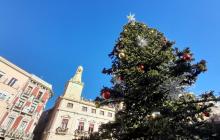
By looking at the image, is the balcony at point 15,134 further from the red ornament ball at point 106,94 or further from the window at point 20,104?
the red ornament ball at point 106,94

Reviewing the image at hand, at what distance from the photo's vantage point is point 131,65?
903 cm

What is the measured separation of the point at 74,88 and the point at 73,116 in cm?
640

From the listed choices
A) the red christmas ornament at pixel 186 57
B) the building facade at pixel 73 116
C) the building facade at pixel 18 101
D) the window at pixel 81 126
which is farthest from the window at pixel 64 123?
the red christmas ornament at pixel 186 57

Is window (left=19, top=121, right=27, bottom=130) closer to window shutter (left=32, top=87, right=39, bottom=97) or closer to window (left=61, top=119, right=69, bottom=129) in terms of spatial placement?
window shutter (left=32, top=87, right=39, bottom=97)

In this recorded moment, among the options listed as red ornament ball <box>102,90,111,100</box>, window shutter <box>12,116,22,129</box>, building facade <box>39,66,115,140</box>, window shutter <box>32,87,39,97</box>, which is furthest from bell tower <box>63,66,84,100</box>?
red ornament ball <box>102,90,111,100</box>

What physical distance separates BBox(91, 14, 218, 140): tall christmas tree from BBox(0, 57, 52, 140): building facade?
1155 inches

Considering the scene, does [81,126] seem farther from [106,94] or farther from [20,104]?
[106,94]

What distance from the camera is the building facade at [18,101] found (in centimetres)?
3256

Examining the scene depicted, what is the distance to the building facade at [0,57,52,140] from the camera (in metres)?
32.6

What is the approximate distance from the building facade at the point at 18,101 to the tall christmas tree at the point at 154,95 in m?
29.3

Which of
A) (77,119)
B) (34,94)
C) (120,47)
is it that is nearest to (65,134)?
(77,119)

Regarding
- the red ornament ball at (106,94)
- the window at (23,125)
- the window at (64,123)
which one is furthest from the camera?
the window at (64,123)

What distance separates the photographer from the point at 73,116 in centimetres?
3678

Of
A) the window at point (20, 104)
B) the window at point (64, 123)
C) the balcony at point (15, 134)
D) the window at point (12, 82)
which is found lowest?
the balcony at point (15, 134)
